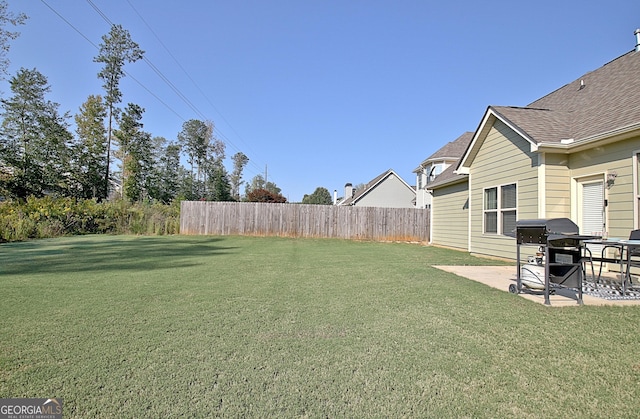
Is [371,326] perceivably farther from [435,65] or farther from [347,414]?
[435,65]

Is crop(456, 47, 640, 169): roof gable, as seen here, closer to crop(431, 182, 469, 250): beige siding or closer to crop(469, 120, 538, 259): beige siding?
crop(469, 120, 538, 259): beige siding

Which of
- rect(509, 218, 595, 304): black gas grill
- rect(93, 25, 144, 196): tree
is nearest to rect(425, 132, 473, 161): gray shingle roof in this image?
rect(509, 218, 595, 304): black gas grill

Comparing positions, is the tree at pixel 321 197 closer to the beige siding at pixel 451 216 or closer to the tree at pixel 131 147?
the tree at pixel 131 147

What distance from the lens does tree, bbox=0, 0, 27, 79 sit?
13867mm

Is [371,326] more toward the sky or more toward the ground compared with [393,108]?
more toward the ground

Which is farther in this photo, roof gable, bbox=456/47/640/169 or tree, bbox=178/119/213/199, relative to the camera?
tree, bbox=178/119/213/199

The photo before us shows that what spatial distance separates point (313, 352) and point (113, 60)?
1075 inches

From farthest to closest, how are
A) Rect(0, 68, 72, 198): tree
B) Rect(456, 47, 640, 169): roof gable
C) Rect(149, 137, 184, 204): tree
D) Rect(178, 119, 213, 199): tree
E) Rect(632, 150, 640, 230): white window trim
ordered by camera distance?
Rect(178, 119, 213, 199): tree < Rect(149, 137, 184, 204): tree < Rect(0, 68, 72, 198): tree < Rect(456, 47, 640, 169): roof gable < Rect(632, 150, 640, 230): white window trim

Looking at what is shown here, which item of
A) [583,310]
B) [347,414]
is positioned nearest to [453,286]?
[583,310]

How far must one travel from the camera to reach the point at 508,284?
17.1 ft

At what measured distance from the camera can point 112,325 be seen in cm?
312

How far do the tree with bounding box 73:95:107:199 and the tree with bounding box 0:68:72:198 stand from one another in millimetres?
655

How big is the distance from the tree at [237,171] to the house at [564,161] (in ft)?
127

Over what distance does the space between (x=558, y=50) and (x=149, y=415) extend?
15251 mm
